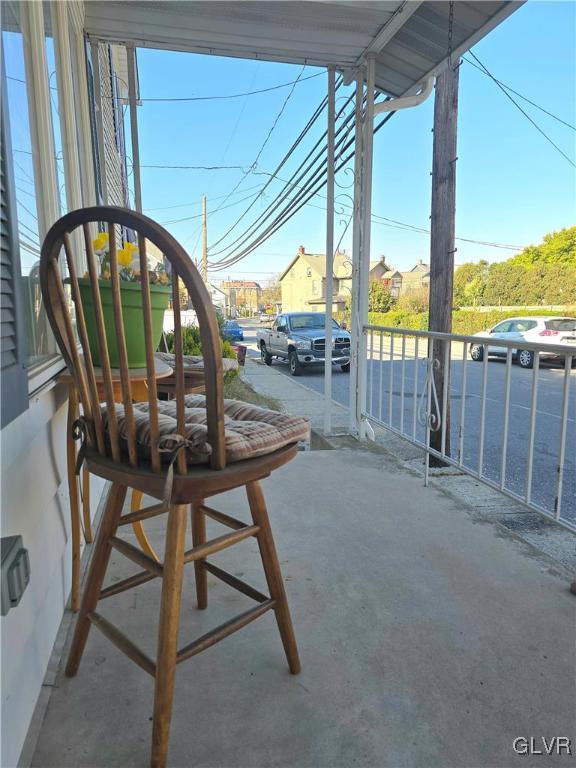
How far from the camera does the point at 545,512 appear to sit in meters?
1.70

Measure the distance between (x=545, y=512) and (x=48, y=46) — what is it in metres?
2.49

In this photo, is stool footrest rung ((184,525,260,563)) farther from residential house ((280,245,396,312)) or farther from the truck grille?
residential house ((280,245,396,312))

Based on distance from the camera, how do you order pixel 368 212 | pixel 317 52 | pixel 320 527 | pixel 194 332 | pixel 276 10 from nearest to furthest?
Result: pixel 320 527
pixel 276 10
pixel 317 52
pixel 368 212
pixel 194 332

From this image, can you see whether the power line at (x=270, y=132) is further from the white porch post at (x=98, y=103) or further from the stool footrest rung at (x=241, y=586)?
the stool footrest rung at (x=241, y=586)

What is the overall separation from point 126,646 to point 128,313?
0.77 metres

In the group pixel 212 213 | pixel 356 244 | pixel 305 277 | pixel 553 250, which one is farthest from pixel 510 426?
pixel 305 277

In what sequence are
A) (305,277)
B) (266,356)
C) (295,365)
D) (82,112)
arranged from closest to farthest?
1. (82,112)
2. (295,365)
3. (266,356)
4. (305,277)

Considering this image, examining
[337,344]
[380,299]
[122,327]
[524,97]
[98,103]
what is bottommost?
[337,344]

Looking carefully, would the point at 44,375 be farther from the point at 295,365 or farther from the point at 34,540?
the point at 295,365

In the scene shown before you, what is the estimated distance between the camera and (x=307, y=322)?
34.2 ft

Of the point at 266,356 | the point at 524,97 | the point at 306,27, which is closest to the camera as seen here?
the point at 306,27

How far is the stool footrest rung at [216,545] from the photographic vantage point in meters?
0.96

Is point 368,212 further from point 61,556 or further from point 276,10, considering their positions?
point 61,556

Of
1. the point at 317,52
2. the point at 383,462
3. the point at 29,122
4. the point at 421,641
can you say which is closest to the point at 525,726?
the point at 421,641
